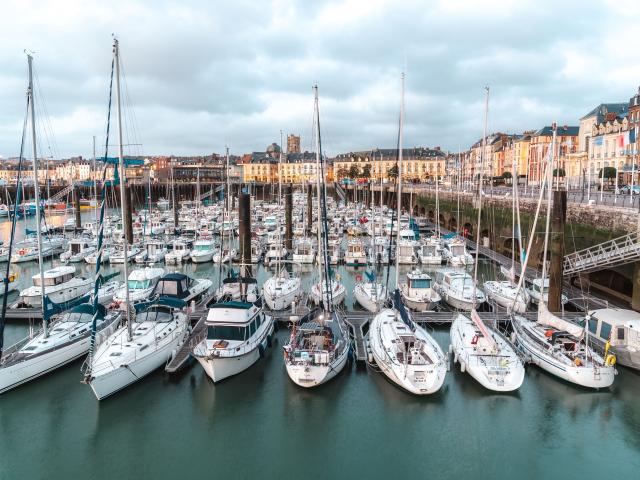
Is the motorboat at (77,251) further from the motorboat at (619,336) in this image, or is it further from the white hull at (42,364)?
the motorboat at (619,336)

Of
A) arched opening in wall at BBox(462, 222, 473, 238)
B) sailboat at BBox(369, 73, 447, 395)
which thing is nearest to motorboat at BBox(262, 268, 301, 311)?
sailboat at BBox(369, 73, 447, 395)

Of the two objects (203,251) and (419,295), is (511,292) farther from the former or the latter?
(203,251)

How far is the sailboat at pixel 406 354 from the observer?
1747 centimetres

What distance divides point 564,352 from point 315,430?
10559 millimetres

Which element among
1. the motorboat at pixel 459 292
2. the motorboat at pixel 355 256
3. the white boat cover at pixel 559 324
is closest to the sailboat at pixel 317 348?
the motorboat at pixel 459 292

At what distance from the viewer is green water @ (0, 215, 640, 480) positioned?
47.5 feet

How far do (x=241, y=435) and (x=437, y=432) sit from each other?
6.63m

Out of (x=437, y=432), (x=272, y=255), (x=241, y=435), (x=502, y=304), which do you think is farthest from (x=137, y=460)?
(x=272, y=255)

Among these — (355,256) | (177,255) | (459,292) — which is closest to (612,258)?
(459,292)

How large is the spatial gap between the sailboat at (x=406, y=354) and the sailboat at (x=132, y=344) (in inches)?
346

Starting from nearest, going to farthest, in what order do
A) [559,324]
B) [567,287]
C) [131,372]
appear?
1. [131,372]
2. [559,324]
3. [567,287]

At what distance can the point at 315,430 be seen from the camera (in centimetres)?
1636

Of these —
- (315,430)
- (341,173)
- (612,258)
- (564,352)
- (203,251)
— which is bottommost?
(315,430)

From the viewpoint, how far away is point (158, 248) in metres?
46.0
